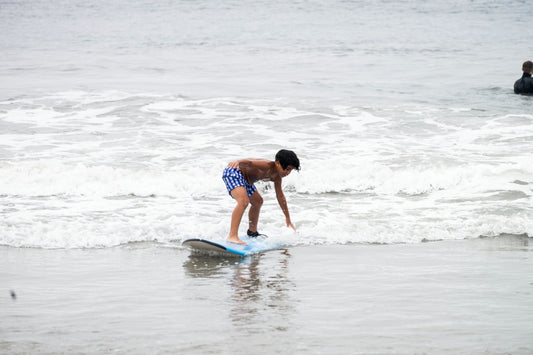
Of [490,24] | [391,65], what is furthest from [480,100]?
[490,24]

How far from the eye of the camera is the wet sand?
343 cm

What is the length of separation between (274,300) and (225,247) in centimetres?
171

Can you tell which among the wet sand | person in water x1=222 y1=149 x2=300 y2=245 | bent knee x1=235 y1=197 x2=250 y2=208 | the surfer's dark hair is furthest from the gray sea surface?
the surfer's dark hair

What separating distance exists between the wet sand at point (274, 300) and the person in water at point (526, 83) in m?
12.2

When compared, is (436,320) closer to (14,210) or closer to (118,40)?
(14,210)

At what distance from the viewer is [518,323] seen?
3764 mm

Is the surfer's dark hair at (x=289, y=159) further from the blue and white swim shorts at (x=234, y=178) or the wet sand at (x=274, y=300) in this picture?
the wet sand at (x=274, y=300)

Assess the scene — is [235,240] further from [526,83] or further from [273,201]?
[526,83]

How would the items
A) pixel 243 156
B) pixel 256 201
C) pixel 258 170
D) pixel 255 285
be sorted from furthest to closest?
pixel 243 156 < pixel 256 201 < pixel 258 170 < pixel 255 285

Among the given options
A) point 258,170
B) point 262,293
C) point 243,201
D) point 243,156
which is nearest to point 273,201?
point 258,170

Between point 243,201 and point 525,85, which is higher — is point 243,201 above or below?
below

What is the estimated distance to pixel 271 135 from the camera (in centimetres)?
1352

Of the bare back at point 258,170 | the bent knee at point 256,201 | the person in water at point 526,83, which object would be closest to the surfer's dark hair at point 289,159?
the bare back at point 258,170

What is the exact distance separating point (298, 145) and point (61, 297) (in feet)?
28.3
